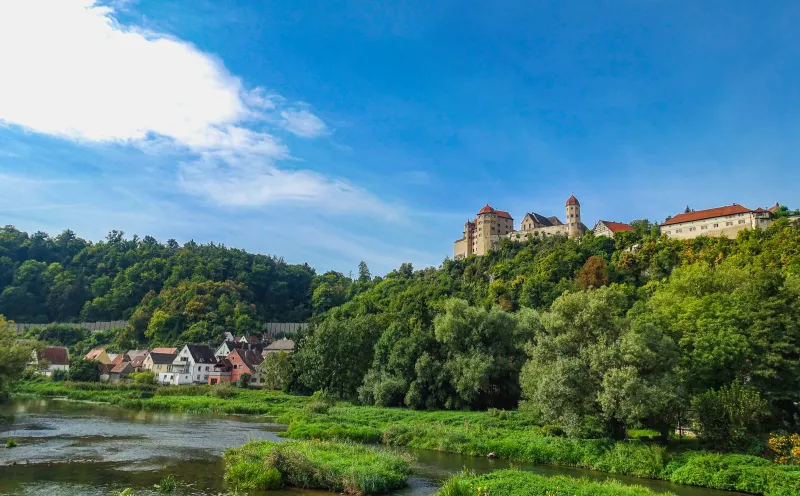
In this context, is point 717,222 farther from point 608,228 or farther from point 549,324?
point 549,324

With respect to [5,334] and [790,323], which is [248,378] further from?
[790,323]

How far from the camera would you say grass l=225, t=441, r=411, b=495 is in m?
22.4

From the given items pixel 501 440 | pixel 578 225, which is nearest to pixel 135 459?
pixel 501 440

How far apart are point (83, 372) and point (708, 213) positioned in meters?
109

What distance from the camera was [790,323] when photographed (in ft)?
110

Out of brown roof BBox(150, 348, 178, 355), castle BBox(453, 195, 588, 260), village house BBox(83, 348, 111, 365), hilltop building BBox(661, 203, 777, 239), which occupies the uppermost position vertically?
castle BBox(453, 195, 588, 260)

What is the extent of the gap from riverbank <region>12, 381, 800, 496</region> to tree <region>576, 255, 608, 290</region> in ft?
138

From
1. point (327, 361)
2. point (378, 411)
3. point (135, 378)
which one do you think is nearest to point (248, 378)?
point (135, 378)

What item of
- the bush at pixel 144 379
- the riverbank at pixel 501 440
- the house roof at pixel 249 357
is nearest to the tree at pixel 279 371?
the riverbank at pixel 501 440

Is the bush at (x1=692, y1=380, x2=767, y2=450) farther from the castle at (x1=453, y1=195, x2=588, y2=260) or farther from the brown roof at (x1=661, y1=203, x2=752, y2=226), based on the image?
the castle at (x1=453, y1=195, x2=588, y2=260)

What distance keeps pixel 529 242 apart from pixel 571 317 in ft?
273

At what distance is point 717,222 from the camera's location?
9088 centimetres

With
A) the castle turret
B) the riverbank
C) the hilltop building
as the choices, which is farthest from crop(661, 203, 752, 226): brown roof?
the riverbank

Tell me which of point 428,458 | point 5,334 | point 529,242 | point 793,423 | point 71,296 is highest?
point 529,242
